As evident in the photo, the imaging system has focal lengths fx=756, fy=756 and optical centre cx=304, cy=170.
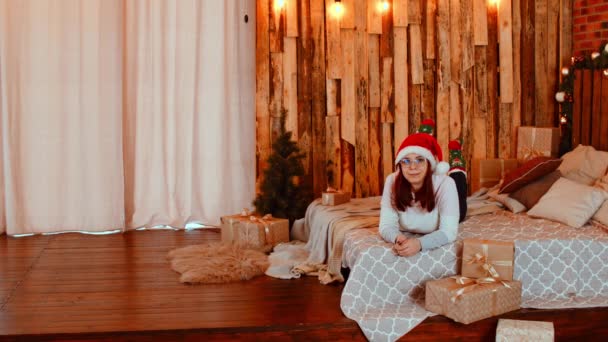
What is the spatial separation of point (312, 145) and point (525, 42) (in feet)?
6.74

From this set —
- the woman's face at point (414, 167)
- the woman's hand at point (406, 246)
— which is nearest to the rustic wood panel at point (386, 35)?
the woman's face at point (414, 167)

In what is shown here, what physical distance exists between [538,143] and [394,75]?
131 cm

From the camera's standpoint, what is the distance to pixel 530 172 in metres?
5.06

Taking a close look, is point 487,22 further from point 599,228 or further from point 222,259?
point 222,259

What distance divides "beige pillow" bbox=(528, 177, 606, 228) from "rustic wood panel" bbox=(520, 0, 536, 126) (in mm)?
1851

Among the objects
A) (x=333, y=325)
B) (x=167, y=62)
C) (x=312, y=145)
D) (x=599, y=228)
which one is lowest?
(x=333, y=325)

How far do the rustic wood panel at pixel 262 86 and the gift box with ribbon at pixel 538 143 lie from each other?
207 centimetres

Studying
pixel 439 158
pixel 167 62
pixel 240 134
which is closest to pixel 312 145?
pixel 240 134

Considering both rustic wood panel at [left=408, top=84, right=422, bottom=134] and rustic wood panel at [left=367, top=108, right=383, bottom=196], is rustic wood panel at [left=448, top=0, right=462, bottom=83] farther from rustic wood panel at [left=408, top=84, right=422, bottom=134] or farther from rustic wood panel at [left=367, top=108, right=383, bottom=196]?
rustic wood panel at [left=367, top=108, right=383, bottom=196]

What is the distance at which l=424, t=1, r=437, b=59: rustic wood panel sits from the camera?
6.36m

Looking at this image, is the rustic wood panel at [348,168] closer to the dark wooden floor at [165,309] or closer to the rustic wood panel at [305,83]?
the rustic wood panel at [305,83]

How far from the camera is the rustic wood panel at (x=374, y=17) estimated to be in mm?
6254

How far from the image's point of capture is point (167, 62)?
250 inches

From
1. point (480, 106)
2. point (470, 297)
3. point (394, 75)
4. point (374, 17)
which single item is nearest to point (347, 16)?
point (374, 17)
